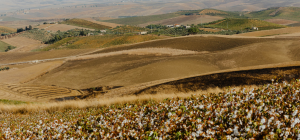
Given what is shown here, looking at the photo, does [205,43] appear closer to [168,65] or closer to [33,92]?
[168,65]

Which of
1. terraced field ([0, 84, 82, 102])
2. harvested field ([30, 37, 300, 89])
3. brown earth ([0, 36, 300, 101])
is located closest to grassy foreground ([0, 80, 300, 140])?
brown earth ([0, 36, 300, 101])

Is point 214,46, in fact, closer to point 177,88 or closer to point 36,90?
point 177,88

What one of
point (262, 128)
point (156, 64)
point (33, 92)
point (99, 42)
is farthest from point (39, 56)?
point (262, 128)

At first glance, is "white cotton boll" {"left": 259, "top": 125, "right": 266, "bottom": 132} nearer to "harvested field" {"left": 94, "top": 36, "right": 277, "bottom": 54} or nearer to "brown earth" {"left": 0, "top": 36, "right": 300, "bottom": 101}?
Result: "brown earth" {"left": 0, "top": 36, "right": 300, "bottom": 101}

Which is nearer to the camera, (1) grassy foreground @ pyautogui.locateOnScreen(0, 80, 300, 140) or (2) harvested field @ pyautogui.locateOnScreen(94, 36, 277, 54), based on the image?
(1) grassy foreground @ pyautogui.locateOnScreen(0, 80, 300, 140)

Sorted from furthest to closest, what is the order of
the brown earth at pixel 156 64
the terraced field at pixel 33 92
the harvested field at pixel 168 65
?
the harvested field at pixel 168 65
the brown earth at pixel 156 64
the terraced field at pixel 33 92

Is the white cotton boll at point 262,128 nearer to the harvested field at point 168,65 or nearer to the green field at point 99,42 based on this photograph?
the harvested field at point 168,65

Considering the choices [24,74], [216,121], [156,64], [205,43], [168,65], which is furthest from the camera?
[205,43]

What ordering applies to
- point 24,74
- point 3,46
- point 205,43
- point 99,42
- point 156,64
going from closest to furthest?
point 156,64, point 24,74, point 205,43, point 99,42, point 3,46

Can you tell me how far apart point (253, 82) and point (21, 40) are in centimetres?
16362

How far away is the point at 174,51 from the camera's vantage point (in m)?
48.0

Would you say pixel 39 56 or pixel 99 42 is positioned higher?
pixel 99 42

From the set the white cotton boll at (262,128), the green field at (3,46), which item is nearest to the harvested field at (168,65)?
the white cotton boll at (262,128)

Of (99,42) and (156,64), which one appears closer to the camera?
(156,64)
